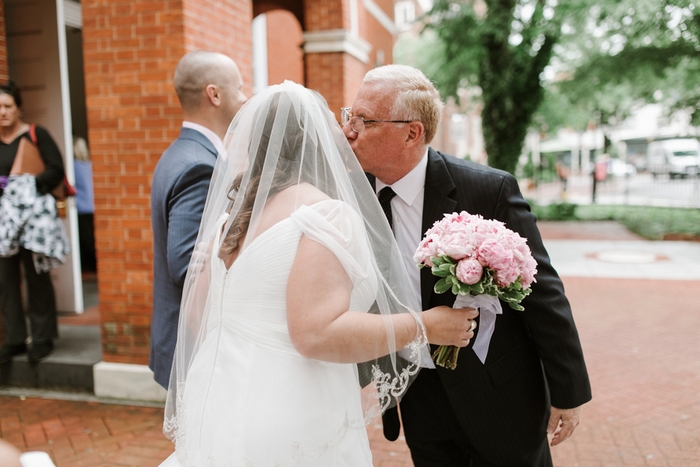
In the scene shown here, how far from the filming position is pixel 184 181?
285 centimetres

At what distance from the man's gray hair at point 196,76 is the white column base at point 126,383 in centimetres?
249

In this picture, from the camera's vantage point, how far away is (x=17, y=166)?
5020 mm

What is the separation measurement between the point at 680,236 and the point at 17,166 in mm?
13834

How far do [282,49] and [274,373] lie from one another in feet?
43.6

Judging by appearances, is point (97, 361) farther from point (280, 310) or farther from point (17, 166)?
point (280, 310)

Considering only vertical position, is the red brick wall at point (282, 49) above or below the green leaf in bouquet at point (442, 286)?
above

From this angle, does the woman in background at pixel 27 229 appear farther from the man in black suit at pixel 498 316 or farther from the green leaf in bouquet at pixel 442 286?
the green leaf in bouquet at pixel 442 286

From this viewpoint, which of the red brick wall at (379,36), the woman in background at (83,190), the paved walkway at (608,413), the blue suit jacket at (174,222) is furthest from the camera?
the red brick wall at (379,36)

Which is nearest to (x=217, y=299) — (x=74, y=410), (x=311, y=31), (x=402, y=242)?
(x=402, y=242)

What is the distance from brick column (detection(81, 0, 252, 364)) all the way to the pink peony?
10.6 feet

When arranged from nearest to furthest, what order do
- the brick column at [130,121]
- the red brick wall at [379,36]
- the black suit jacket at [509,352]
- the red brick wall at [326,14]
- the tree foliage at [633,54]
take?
the black suit jacket at [509,352]
the brick column at [130,121]
the red brick wall at [326,14]
the red brick wall at [379,36]
the tree foliage at [633,54]

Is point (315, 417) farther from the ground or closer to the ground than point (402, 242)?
closer to the ground

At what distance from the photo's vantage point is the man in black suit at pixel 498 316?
2.21 metres

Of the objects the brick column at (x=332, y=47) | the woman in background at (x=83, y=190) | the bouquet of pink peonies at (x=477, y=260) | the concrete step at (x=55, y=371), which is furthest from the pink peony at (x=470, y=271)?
the brick column at (x=332, y=47)
